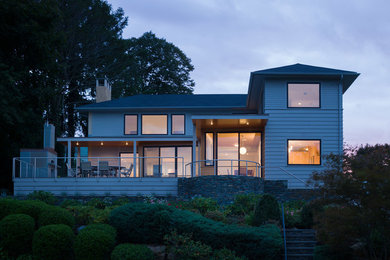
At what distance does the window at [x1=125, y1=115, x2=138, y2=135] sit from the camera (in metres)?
26.3

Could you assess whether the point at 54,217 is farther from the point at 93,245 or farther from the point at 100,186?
the point at 100,186

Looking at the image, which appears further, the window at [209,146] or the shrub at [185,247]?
the window at [209,146]

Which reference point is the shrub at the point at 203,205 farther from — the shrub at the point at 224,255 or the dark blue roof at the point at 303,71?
the dark blue roof at the point at 303,71

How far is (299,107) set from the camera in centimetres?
2045

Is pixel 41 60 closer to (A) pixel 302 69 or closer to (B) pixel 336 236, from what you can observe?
(A) pixel 302 69

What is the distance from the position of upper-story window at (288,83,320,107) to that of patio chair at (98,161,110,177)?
822 centimetres

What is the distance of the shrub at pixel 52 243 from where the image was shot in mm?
11781

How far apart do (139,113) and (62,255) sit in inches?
588

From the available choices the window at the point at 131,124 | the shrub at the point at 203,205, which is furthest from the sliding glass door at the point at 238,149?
the window at the point at 131,124

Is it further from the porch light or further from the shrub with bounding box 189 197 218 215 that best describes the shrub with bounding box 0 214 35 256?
the porch light

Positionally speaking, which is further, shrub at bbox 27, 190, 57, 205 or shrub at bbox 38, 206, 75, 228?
shrub at bbox 27, 190, 57, 205

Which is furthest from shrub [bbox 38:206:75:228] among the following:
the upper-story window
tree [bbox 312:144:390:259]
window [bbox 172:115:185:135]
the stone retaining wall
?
window [bbox 172:115:185:135]

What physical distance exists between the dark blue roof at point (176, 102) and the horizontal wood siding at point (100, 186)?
713 centimetres

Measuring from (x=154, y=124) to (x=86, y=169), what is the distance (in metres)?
6.89
